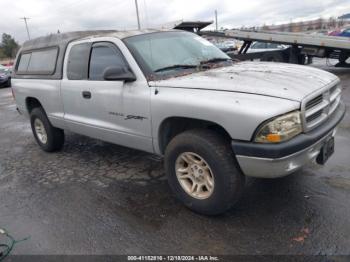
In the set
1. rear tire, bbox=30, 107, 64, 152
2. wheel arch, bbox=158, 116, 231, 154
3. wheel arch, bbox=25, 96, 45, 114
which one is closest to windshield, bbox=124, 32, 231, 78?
wheel arch, bbox=158, 116, 231, 154

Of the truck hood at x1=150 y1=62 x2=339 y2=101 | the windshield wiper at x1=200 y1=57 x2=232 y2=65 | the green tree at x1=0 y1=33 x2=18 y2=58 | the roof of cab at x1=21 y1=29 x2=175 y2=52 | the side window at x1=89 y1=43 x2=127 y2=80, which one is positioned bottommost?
the green tree at x1=0 y1=33 x2=18 y2=58

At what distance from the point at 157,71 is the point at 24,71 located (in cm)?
342

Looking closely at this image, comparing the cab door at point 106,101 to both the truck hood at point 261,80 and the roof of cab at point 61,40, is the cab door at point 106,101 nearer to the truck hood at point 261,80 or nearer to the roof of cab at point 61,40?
the roof of cab at point 61,40

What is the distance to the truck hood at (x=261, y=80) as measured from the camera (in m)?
2.93

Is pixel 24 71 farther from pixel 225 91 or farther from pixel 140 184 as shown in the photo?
pixel 225 91

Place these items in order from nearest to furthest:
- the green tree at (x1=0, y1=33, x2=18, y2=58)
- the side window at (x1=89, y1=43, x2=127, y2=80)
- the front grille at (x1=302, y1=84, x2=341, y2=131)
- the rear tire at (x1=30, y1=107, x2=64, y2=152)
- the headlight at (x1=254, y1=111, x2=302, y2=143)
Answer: the headlight at (x1=254, y1=111, x2=302, y2=143) < the front grille at (x1=302, y1=84, x2=341, y2=131) < the side window at (x1=89, y1=43, x2=127, y2=80) < the rear tire at (x1=30, y1=107, x2=64, y2=152) < the green tree at (x1=0, y1=33, x2=18, y2=58)

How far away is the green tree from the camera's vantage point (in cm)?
6726

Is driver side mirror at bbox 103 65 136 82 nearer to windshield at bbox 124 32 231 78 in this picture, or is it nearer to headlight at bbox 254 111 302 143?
windshield at bbox 124 32 231 78

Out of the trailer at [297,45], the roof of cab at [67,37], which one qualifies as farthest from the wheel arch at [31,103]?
the trailer at [297,45]

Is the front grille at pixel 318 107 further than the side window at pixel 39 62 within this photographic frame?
No

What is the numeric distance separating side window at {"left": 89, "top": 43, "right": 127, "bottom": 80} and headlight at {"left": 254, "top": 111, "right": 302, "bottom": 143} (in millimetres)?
1902

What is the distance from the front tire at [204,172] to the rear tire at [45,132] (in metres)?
2.89

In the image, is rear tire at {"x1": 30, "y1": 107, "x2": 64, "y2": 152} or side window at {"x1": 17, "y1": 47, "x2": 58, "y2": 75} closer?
side window at {"x1": 17, "y1": 47, "x2": 58, "y2": 75}

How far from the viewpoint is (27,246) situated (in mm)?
3174
